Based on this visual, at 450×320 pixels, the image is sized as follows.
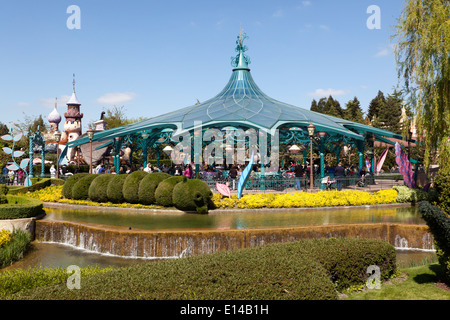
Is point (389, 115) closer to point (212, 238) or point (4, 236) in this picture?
point (212, 238)

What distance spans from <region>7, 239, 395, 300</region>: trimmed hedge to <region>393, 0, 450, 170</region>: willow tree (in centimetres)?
1139

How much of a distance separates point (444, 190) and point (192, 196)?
868cm

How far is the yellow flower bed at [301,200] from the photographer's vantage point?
15.7 m

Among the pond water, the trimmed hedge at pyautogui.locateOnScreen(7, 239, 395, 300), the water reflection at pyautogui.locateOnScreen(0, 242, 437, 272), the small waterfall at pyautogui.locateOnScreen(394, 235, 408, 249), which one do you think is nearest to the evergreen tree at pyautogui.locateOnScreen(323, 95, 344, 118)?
the pond water

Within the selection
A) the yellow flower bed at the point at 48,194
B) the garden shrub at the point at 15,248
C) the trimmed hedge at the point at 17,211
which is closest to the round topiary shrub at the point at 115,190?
the yellow flower bed at the point at 48,194

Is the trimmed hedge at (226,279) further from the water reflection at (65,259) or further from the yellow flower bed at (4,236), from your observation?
the yellow flower bed at (4,236)

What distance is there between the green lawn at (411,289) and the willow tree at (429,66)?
8.85 m

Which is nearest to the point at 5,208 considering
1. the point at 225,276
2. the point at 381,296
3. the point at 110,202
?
the point at 110,202

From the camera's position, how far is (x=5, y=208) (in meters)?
12.2

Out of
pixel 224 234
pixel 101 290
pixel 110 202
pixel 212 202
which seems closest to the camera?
pixel 101 290

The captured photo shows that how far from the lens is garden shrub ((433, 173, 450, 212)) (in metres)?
12.2

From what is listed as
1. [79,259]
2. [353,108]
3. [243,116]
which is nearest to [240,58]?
[243,116]
